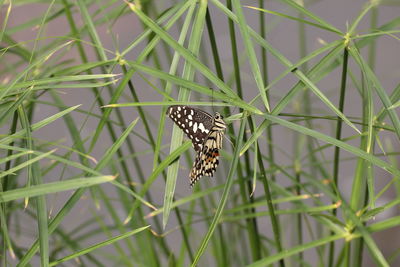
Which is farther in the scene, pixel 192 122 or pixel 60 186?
pixel 192 122

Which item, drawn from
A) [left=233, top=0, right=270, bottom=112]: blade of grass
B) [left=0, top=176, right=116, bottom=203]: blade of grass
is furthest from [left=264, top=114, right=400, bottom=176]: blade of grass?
[left=0, top=176, right=116, bottom=203]: blade of grass

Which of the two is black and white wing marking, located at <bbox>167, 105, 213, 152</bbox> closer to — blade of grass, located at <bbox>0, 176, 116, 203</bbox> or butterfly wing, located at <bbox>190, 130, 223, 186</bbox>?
butterfly wing, located at <bbox>190, 130, 223, 186</bbox>

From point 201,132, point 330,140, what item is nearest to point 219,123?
point 201,132

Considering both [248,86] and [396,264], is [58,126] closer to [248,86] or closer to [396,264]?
[248,86]

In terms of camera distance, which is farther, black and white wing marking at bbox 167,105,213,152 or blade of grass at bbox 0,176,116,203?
black and white wing marking at bbox 167,105,213,152

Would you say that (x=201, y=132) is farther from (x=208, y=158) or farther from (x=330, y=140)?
(x=330, y=140)

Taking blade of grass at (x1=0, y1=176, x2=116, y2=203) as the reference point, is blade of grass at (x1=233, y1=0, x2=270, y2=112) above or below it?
above

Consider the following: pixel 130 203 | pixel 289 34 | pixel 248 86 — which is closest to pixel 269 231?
pixel 248 86
